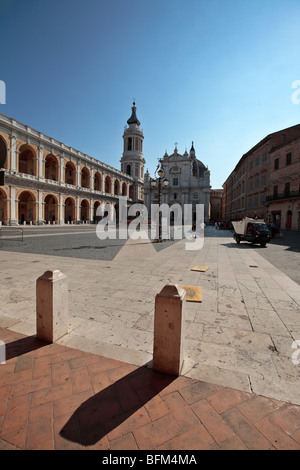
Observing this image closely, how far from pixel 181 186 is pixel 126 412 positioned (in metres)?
58.9

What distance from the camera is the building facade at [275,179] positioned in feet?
84.1

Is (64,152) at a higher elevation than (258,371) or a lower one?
higher

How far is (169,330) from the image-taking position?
2232 millimetres

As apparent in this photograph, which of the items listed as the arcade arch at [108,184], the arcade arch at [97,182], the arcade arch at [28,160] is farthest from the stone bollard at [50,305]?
the arcade arch at [108,184]

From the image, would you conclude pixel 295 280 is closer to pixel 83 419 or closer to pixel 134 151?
pixel 83 419

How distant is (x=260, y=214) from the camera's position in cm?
3300

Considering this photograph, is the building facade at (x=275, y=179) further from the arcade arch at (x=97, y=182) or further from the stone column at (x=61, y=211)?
the stone column at (x=61, y=211)

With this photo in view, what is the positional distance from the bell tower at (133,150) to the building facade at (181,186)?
3.90 m

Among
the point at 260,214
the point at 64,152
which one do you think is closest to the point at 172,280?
the point at 260,214

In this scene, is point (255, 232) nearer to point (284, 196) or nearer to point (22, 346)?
point (22, 346)

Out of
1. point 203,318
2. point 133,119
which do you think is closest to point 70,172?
point 133,119

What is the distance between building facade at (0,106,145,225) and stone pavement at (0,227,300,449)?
56.0 ft

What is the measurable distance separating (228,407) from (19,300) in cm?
404
